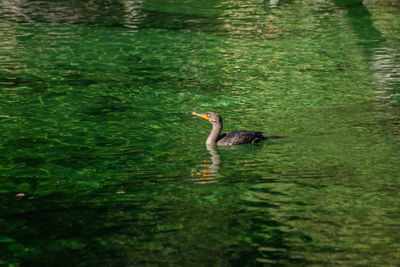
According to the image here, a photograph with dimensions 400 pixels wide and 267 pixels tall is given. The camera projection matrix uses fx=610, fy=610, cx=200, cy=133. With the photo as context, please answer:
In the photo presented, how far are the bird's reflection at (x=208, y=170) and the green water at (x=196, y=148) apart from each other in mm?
25

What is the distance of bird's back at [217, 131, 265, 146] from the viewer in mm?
13055

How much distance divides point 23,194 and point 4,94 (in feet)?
24.9

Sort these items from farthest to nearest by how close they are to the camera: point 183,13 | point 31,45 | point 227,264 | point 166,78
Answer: point 183,13 < point 31,45 < point 166,78 < point 227,264

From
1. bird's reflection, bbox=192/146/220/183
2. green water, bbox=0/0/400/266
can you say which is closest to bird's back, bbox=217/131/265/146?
green water, bbox=0/0/400/266

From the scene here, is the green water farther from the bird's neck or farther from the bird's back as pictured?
the bird's neck

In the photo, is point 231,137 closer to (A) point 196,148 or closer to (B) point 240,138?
(B) point 240,138

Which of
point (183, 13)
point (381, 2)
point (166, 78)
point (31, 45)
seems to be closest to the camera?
point (166, 78)

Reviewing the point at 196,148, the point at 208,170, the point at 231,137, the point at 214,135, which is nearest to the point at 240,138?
the point at 231,137

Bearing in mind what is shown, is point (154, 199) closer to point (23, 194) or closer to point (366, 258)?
point (23, 194)

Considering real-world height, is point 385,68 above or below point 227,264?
below

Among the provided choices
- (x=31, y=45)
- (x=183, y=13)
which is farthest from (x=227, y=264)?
(x=183, y=13)

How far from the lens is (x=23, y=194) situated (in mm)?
10289

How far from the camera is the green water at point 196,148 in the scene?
8.52 meters

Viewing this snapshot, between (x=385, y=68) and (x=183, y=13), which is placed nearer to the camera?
(x=385, y=68)
